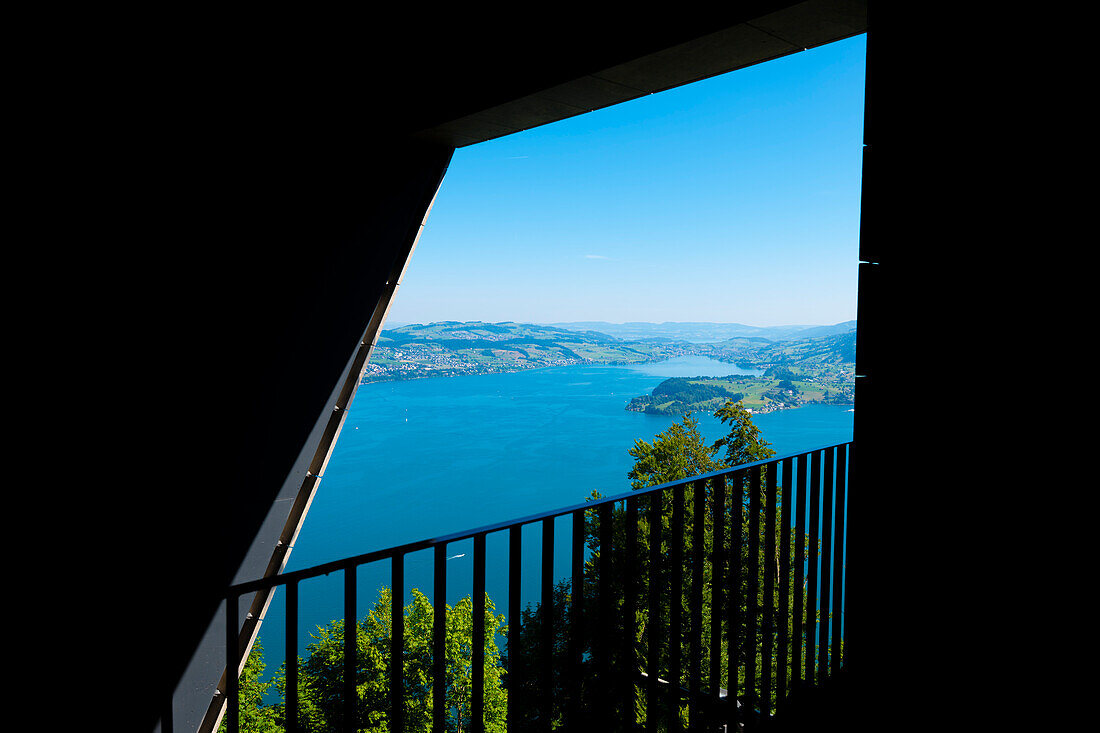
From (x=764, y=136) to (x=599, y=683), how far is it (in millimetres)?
43604

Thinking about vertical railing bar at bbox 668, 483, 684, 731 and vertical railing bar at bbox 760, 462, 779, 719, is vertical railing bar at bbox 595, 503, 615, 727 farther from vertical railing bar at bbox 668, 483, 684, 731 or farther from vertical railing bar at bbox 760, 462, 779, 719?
vertical railing bar at bbox 760, 462, 779, 719

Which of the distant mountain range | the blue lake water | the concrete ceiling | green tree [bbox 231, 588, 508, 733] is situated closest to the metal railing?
the concrete ceiling

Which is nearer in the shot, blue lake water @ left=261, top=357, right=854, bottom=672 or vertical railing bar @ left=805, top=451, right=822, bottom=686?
vertical railing bar @ left=805, top=451, right=822, bottom=686

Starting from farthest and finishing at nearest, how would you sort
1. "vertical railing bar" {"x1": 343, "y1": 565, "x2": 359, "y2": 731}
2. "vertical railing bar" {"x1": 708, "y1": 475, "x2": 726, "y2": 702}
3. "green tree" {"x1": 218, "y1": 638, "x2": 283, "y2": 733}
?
1. "green tree" {"x1": 218, "y1": 638, "x2": 283, "y2": 733}
2. "vertical railing bar" {"x1": 708, "y1": 475, "x2": 726, "y2": 702}
3. "vertical railing bar" {"x1": 343, "y1": 565, "x2": 359, "y2": 731}

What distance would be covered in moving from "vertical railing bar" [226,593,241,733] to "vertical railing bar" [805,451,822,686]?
1.80m

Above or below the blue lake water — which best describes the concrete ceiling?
above

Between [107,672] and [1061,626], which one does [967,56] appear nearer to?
[1061,626]

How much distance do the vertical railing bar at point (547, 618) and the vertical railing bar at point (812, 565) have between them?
1.09 meters

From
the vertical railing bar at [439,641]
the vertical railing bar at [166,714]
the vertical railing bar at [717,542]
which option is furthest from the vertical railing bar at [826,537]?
the vertical railing bar at [166,714]

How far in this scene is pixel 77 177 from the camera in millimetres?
2273

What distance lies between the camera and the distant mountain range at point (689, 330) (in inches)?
2751

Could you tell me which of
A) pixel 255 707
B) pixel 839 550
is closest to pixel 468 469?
pixel 255 707

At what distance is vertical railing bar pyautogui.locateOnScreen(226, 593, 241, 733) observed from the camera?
1157 mm

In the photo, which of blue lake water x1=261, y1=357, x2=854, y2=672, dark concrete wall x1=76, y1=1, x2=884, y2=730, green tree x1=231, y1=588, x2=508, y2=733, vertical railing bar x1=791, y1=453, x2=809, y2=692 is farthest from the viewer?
blue lake water x1=261, y1=357, x2=854, y2=672
